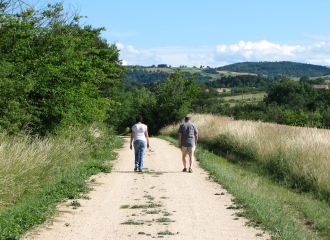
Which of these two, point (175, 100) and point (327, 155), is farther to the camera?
point (175, 100)

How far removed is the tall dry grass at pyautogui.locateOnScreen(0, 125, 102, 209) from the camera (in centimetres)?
722

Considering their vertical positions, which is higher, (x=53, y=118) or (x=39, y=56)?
(x=39, y=56)

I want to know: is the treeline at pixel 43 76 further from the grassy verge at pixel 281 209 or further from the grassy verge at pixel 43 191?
the grassy verge at pixel 281 209

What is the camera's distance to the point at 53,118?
12102mm

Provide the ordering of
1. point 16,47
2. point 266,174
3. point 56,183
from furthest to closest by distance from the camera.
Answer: point 266,174
point 16,47
point 56,183

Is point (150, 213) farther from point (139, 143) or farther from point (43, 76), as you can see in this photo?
point (43, 76)

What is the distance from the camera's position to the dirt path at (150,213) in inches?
207

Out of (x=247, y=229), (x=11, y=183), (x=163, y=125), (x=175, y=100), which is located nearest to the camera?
(x=247, y=229)

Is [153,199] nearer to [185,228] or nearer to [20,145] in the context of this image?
[185,228]

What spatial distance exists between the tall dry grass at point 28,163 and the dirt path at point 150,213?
1301 millimetres

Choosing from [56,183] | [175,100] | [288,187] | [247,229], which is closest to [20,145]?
[56,183]

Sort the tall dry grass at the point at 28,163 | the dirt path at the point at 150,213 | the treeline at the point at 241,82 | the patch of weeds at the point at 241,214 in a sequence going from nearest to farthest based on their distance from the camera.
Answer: the dirt path at the point at 150,213
the patch of weeds at the point at 241,214
the tall dry grass at the point at 28,163
the treeline at the point at 241,82

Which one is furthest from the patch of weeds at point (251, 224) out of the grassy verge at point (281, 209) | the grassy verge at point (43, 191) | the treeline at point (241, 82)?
the treeline at point (241, 82)

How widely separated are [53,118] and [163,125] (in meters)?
28.5
